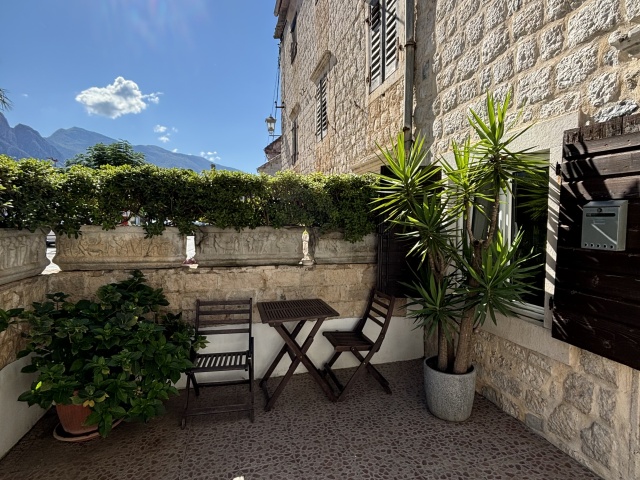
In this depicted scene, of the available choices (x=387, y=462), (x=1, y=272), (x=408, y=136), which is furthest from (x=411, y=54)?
(x=1, y=272)

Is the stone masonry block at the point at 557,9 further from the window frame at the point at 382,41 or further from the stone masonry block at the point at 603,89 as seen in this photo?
the window frame at the point at 382,41

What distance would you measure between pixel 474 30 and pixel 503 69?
606 mm

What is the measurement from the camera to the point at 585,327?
6.72ft

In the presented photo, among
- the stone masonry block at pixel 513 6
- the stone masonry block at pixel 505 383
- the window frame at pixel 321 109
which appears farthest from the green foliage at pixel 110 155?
the stone masonry block at pixel 505 383

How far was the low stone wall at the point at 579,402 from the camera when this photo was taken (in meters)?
1.92

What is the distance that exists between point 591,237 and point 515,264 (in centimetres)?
46

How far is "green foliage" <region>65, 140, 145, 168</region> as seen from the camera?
933 cm

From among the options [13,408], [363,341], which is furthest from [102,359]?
[363,341]

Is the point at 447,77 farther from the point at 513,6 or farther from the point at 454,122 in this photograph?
the point at 513,6

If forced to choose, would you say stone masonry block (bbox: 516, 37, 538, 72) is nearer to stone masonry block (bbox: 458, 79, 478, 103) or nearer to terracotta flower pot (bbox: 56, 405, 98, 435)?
stone masonry block (bbox: 458, 79, 478, 103)

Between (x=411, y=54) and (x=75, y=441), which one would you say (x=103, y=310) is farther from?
(x=411, y=54)

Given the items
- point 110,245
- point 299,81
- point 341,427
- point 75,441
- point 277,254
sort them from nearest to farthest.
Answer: point 75,441, point 341,427, point 110,245, point 277,254, point 299,81

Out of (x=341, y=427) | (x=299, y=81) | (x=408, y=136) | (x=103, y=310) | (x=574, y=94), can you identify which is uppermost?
(x=299, y=81)

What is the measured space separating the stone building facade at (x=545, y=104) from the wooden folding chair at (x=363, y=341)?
965 millimetres
